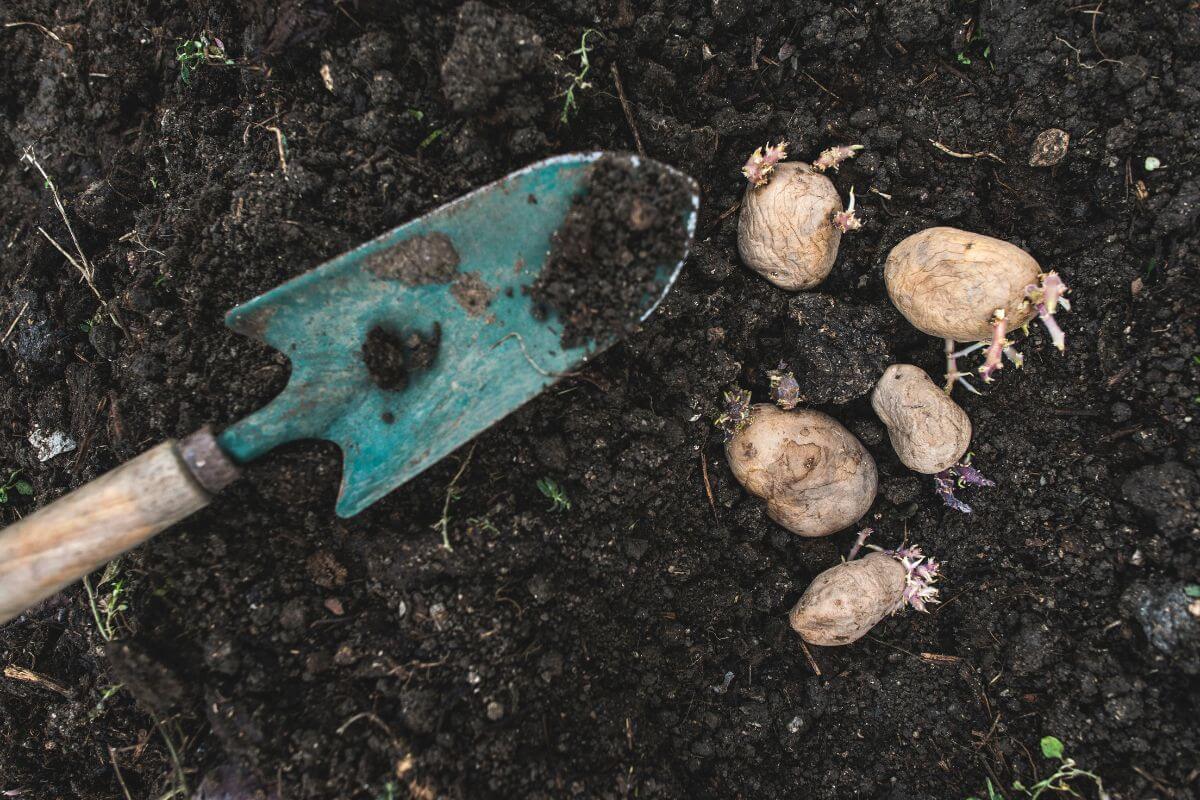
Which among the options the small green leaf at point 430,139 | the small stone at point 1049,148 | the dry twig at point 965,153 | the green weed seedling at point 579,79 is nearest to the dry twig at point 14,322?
the small green leaf at point 430,139

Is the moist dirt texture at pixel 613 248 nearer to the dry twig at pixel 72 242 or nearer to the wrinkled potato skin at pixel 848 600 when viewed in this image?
the wrinkled potato skin at pixel 848 600

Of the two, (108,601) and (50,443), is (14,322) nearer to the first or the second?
(50,443)

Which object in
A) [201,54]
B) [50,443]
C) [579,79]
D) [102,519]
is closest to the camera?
[102,519]

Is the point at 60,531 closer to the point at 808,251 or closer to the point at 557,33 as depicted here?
the point at 557,33

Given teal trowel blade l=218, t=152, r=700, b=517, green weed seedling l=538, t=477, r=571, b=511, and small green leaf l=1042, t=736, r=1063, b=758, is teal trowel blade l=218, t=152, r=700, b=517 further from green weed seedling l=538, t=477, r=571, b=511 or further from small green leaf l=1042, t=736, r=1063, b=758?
small green leaf l=1042, t=736, r=1063, b=758

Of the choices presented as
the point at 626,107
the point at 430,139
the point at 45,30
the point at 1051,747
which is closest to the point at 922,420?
the point at 1051,747

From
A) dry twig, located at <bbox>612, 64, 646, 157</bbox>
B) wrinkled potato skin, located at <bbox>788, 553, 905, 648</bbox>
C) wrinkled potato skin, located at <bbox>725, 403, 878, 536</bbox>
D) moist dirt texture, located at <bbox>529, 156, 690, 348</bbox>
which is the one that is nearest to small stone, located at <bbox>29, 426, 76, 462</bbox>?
moist dirt texture, located at <bbox>529, 156, 690, 348</bbox>
